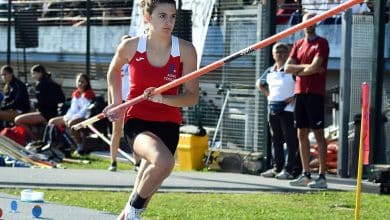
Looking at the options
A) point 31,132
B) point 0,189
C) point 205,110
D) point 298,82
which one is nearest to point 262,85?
point 298,82

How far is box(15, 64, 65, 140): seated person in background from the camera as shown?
701 inches

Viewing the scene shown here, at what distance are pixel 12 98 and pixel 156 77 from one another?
11.5m

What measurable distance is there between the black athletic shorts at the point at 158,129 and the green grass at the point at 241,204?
5.34 ft

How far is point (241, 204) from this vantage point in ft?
34.8

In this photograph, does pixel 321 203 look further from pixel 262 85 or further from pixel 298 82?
pixel 262 85

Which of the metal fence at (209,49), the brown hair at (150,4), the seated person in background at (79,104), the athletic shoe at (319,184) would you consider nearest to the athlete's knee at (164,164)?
the brown hair at (150,4)

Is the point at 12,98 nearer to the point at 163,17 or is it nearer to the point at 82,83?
the point at 82,83

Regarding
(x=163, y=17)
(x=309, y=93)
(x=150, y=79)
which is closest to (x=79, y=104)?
(x=309, y=93)

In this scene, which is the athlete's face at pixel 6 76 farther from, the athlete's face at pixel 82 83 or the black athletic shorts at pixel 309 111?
the black athletic shorts at pixel 309 111

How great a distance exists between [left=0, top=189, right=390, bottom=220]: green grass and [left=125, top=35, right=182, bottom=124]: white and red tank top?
1.75 m

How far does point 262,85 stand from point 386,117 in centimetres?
180

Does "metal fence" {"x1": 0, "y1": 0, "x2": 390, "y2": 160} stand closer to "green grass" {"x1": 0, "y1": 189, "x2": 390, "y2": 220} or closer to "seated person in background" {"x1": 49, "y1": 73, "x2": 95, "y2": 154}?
"seated person in background" {"x1": 49, "y1": 73, "x2": 95, "y2": 154}

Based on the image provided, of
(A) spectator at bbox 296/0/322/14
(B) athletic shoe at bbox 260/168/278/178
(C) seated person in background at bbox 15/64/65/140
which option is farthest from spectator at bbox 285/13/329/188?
(C) seated person in background at bbox 15/64/65/140

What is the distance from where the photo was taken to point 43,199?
10.5 metres
